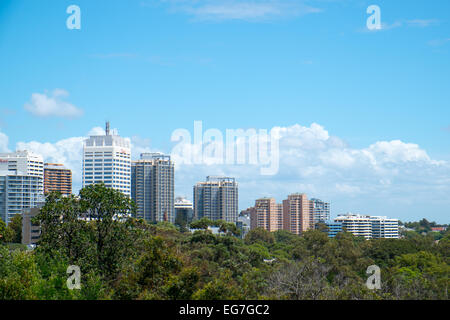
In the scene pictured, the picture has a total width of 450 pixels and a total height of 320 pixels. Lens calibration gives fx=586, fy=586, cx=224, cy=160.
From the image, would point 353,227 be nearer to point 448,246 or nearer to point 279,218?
point 279,218

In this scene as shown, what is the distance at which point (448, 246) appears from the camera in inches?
1570

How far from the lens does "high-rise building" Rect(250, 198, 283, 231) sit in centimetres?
9000

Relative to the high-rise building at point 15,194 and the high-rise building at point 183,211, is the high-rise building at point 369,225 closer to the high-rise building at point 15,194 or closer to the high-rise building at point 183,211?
the high-rise building at point 183,211

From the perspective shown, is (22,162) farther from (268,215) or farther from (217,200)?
(268,215)

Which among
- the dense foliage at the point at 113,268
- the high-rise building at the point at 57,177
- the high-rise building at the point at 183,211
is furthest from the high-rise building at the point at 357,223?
the dense foliage at the point at 113,268

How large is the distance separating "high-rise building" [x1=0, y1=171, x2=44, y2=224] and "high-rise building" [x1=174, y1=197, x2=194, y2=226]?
19.3 metres

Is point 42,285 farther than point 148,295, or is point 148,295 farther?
point 42,285

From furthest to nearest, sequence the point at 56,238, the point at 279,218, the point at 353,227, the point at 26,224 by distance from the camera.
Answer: the point at 279,218
the point at 353,227
the point at 26,224
the point at 56,238

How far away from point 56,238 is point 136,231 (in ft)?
7.62

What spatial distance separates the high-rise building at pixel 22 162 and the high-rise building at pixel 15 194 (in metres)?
5.25

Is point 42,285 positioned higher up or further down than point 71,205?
further down

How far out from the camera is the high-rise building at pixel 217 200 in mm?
85738

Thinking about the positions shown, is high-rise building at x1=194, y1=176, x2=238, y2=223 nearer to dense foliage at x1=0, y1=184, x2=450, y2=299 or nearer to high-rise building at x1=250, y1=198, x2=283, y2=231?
high-rise building at x1=250, y1=198, x2=283, y2=231
